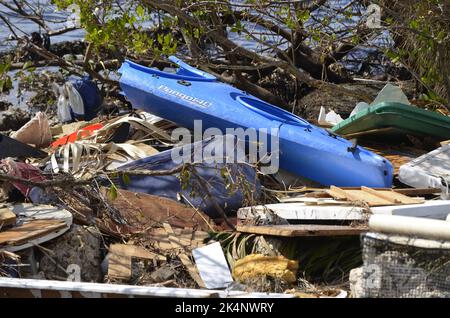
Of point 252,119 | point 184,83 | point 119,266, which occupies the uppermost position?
point 184,83

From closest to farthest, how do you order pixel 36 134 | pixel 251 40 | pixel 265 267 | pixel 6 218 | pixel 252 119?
pixel 265 267 < pixel 6 218 < pixel 252 119 < pixel 36 134 < pixel 251 40

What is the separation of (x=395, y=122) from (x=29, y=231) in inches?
117

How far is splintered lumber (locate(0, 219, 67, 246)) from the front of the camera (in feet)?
17.8

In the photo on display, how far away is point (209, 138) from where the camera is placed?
662 cm

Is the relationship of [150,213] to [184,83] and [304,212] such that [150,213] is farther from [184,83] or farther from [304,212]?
[184,83]

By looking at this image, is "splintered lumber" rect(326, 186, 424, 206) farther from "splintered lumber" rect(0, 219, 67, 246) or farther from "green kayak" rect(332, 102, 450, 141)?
"splintered lumber" rect(0, 219, 67, 246)

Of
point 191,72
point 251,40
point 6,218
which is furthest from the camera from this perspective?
point 251,40

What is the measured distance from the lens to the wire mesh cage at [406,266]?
4.16 metres

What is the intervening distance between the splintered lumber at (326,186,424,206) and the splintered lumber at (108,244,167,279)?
1254 mm

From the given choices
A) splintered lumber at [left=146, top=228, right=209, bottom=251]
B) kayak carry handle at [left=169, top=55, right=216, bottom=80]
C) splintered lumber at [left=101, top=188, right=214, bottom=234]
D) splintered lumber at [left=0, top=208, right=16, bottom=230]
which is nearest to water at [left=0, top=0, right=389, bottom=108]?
kayak carry handle at [left=169, top=55, right=216, bottom=80]

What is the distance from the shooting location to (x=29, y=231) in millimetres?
5543

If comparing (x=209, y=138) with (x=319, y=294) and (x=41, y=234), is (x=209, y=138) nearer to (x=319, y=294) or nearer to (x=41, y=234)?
(x=41, y=234)

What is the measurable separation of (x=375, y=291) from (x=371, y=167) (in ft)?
8.18

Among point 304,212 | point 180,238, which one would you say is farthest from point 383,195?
point 180,238
